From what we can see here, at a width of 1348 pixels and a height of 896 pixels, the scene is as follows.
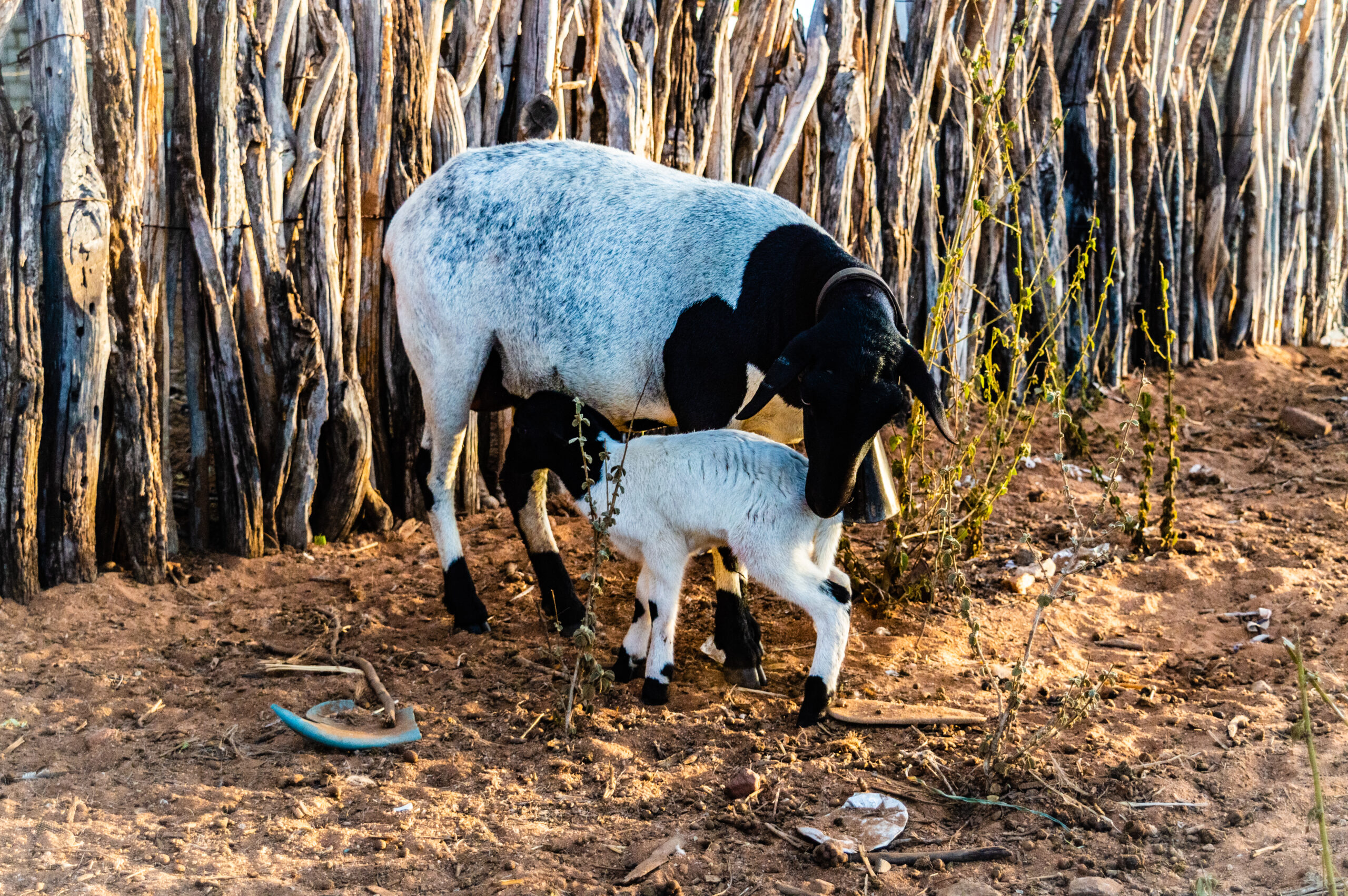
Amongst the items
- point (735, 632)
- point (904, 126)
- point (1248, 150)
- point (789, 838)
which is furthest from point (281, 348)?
point (1248, 150)

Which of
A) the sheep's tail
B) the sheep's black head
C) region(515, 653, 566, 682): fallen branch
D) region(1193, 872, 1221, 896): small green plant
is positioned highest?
the sheep's black head

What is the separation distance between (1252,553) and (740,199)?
117 inches

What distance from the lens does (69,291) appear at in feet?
15.3

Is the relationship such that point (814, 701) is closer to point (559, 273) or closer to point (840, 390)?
point (840, 390)

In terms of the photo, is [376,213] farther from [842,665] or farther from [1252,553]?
[1252,553]

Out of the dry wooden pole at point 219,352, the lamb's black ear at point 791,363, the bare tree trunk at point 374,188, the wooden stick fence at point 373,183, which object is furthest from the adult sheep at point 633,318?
the dry wooden pole at point 219,352

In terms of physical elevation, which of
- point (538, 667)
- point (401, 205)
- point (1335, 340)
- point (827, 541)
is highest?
point (401, 205)

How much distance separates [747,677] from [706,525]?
2.24 ft

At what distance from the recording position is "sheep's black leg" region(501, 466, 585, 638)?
500 centimetres

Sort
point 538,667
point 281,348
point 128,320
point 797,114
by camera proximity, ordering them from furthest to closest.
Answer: point 797,114 → point 281,348 → point 128,320 → point 538,667

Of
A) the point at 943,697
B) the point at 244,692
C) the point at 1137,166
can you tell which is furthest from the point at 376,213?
the point at 1137,166

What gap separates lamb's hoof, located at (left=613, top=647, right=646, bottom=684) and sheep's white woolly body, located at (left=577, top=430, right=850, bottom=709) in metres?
0.02

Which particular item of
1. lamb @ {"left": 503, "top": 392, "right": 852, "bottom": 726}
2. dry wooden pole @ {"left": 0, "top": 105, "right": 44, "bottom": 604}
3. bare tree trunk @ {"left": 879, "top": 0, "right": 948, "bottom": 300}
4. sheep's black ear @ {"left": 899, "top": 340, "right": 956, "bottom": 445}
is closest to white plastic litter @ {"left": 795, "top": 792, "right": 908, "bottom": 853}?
lamb @ {"left": 503, "top": 392, "right": 852, "bottom": 726}

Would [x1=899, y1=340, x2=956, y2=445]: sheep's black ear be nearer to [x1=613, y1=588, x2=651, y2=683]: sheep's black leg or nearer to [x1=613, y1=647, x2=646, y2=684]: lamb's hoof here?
[x1=613, y1=588, x2=651, y2=683]: sheep's black leg
